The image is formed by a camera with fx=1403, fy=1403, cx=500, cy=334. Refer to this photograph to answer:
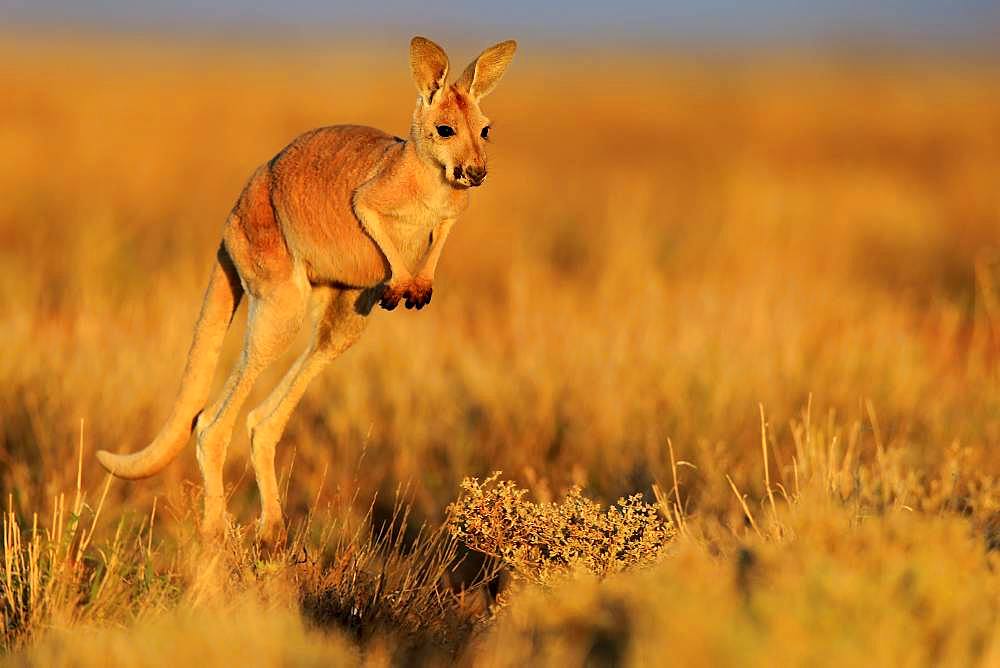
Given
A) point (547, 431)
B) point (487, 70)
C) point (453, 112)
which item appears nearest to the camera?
point (453, 112)

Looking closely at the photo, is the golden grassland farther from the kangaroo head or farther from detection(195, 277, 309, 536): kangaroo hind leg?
the kangaroo head

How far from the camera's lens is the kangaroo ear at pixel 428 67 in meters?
4.33

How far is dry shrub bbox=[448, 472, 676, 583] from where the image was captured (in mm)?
4570

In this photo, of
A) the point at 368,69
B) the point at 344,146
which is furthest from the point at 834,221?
the point at 368,69

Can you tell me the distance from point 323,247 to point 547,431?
275 cm

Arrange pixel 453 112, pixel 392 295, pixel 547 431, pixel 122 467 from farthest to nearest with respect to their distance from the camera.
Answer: pixel 547 431
pixel 122 467
pixel 453 112
pixel 392 295

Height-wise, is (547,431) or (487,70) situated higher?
(487,70)

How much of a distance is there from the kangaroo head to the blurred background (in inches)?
49.5

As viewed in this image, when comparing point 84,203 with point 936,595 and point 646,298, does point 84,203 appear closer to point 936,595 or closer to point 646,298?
point 646,298

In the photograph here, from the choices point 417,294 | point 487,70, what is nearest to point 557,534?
point 417,294

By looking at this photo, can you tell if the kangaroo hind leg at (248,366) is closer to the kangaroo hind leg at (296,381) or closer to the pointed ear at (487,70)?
the kangaroo hind leg at (296,381)

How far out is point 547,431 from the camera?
699 cm

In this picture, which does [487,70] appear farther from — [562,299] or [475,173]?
[562,299]

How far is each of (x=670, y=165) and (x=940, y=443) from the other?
1437cm
